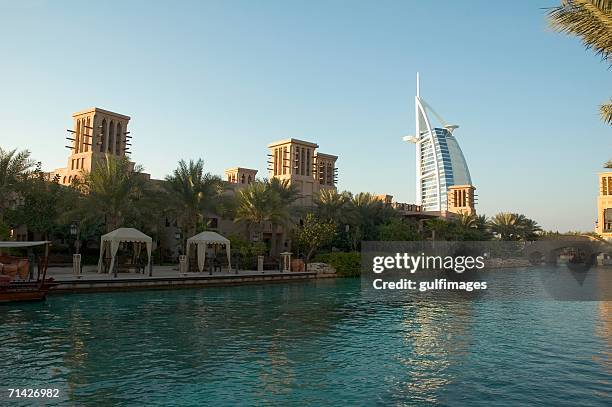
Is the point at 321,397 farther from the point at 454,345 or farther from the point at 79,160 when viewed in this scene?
the point at 79,160

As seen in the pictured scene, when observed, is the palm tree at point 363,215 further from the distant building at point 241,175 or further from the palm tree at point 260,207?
the distant building at point 241,175

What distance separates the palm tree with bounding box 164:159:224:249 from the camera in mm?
34906

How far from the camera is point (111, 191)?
3125 cm

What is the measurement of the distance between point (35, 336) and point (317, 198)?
3493 cm

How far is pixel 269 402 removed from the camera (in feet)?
31.6

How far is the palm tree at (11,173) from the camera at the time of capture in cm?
2994

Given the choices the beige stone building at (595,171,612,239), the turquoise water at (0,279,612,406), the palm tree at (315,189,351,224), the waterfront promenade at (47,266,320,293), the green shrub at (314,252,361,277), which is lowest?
the turquoise water at (0,279,612,406)

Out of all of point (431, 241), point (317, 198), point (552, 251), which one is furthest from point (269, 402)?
point (552, 251)

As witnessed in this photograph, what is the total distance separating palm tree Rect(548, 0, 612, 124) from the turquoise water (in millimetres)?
7137

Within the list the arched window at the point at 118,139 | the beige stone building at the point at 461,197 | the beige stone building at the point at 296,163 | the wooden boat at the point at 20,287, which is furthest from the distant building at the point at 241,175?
the wooden boat at the point at 20,287

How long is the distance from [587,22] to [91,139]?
150 ft

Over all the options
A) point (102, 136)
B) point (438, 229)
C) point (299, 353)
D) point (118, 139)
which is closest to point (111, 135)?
point (118, 139)

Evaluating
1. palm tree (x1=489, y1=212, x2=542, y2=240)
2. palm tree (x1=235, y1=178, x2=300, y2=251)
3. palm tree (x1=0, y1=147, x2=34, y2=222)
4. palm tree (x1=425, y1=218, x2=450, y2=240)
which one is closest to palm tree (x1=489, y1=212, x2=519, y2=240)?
palm tree (x1=489, y1=212, x2=542, y2=240)

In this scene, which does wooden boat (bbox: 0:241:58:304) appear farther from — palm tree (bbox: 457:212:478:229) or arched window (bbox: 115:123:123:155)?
palm tree (bbox: 457:212:478:229)
